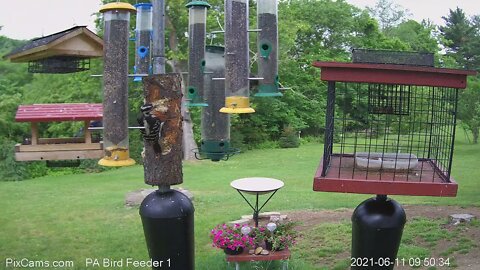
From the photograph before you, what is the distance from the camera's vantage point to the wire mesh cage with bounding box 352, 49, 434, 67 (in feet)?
15.7

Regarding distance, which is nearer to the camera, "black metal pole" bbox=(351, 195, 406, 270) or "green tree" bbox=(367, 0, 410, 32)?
"black metal pole" bbox=(351, 195, 406, 270)

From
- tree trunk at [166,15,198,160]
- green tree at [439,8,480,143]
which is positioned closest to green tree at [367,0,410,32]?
green tree at [439,8,480,143]

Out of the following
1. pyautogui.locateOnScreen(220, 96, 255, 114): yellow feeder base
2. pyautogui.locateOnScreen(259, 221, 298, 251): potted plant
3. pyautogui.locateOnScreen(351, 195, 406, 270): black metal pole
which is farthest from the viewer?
pyautogui.locateOnScreen(259, 221, 298, 251): potted plant

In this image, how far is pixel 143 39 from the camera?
6352 millimetres

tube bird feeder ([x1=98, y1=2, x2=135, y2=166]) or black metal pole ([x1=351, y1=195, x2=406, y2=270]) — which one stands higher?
tube bird feeder ([x1=98, y1=2, x2=135, y2=166])

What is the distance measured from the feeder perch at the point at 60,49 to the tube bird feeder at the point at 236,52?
7.46ft

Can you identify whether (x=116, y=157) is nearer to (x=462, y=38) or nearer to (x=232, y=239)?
(x=232, y=239)

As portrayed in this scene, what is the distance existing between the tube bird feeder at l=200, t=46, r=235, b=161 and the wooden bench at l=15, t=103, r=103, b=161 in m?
1.84

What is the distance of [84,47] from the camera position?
24.2 ft

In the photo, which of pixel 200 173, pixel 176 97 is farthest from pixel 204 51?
pixel 200 173

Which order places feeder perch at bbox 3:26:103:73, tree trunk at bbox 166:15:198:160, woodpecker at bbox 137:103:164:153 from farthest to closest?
tree trunk at bbox 166:15:198:160 < feeder perch at bbox 3:26:103:73 < woodpecker at bbox 137:103:164:153

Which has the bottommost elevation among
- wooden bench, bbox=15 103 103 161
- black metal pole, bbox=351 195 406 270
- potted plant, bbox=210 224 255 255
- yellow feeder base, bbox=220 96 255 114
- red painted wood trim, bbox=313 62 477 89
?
potted plant, bbox=210 224 255 255

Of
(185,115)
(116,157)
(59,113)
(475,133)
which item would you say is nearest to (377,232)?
(116,157)

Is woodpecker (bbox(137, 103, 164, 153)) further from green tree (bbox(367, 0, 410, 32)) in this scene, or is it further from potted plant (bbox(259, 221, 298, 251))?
green tree (bbox(367, 0, 410, 32))
